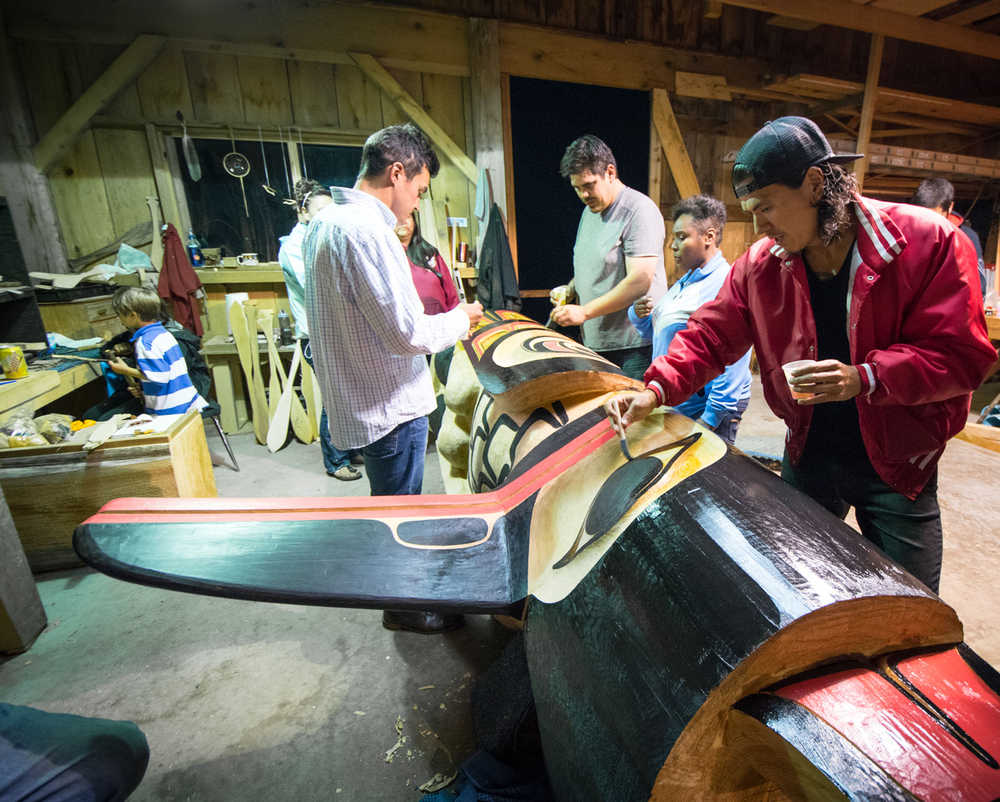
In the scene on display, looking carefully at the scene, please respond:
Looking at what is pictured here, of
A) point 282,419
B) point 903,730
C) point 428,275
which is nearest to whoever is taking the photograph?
point 903,730

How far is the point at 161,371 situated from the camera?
3211mm

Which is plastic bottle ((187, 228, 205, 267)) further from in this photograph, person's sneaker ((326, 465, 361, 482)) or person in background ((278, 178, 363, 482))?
person's sneaker ((326, 465, 361, 482))

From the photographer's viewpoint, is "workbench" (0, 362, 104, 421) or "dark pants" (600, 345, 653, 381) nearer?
"workbench" (0, 362, 104, 421)

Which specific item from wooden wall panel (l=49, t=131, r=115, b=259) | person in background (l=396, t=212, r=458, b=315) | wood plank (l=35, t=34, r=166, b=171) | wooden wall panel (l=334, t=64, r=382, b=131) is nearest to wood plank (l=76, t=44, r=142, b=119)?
wood plank (l=35, t=34, r=166, b=171)

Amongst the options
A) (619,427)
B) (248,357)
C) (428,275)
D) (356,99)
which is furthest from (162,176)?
(619,427)

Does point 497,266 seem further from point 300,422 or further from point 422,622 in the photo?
point 422,622

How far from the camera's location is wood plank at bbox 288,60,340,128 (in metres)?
4.38

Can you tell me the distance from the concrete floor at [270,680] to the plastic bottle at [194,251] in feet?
9.18

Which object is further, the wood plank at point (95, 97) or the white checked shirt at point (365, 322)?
the wood plank at point (95, 97)

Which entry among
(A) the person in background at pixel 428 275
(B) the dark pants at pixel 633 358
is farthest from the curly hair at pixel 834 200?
(A) the person in background at pixel 428 275

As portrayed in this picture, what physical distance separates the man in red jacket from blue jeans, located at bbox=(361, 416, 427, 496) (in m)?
0.96

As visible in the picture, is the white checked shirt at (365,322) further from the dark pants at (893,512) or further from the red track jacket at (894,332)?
the dark pants at (893,512)

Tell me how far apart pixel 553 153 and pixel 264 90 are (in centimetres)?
263

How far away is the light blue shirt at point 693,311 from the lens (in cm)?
211
